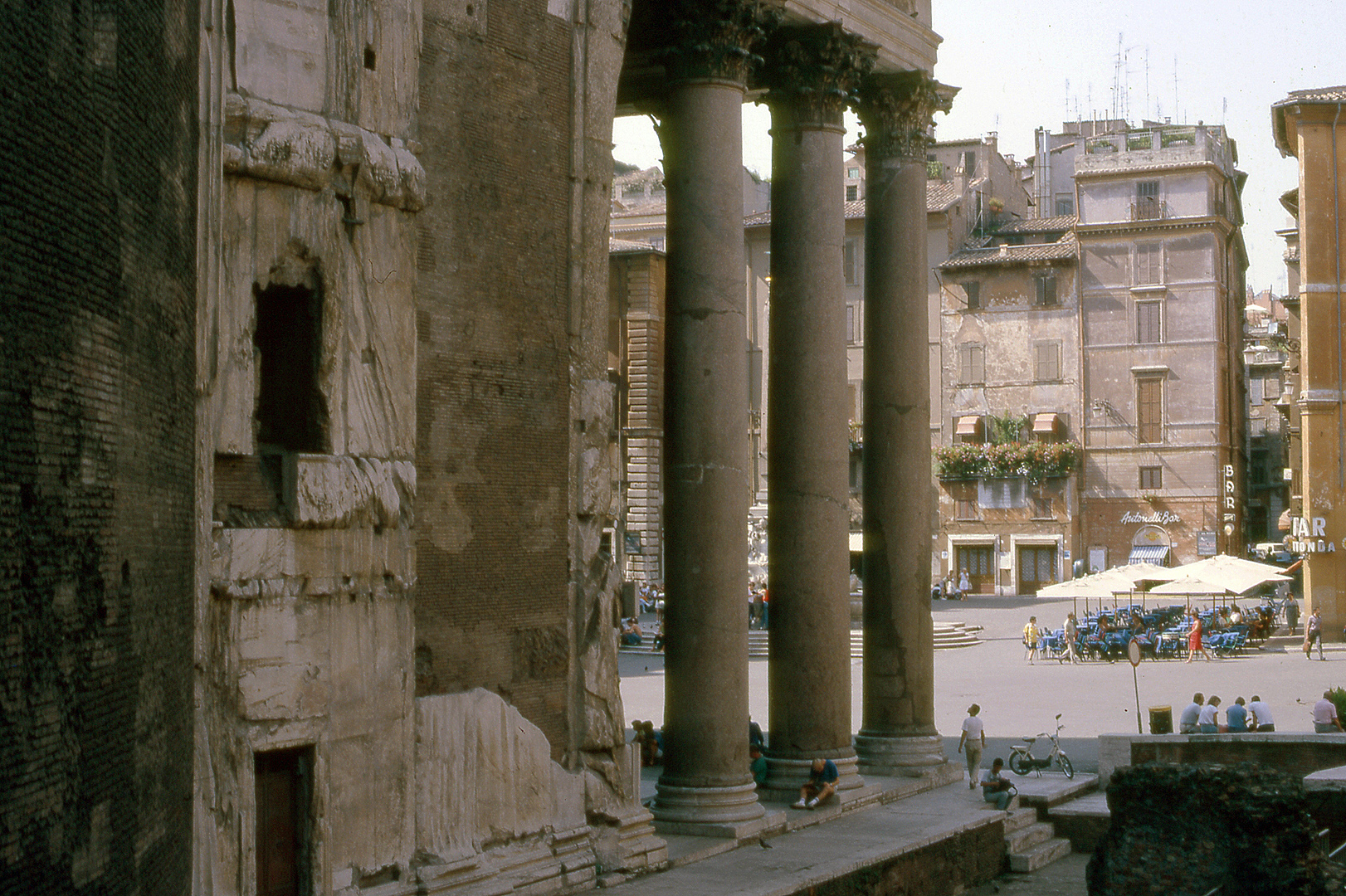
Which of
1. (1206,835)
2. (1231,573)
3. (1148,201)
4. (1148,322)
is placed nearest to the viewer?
(1206,835)

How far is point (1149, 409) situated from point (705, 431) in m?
38.8

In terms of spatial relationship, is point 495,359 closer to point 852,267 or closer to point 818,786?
point 818,786

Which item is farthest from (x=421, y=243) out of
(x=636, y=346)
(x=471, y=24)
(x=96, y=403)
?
(x=636, y=346)

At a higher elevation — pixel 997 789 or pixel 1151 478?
pixel 1151 478

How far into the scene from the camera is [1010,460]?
1989 inches

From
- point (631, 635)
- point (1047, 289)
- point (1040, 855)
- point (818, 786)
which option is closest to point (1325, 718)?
point (1040, 855)

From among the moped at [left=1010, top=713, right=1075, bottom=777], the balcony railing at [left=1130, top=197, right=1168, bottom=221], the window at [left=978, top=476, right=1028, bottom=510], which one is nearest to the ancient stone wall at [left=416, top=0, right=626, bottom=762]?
the moped at [left=1010, top=713, right=1075, bottom=777]

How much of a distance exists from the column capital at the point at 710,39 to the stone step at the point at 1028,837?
7784mm

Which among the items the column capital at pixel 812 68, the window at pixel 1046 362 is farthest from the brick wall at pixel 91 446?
the window at pixel 1046 362

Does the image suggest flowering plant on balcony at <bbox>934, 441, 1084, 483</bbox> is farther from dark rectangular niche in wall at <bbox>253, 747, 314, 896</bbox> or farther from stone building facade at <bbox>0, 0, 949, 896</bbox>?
dark rectangular niche in wall at <bbox>253, 747, 314, 896</bbox>

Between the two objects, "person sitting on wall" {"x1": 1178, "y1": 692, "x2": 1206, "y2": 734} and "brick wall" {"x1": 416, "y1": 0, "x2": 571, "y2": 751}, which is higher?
"brick wall" {"x1": 416, "y1": 0, "x2": 571, "y2": 751}

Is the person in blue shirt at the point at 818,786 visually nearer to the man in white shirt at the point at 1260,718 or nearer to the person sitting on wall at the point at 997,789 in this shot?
the person sitting on wall at the point at 997,789

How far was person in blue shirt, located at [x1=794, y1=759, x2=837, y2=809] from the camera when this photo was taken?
14500mm

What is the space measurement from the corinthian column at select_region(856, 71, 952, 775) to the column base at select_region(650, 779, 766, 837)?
3.25 meters
